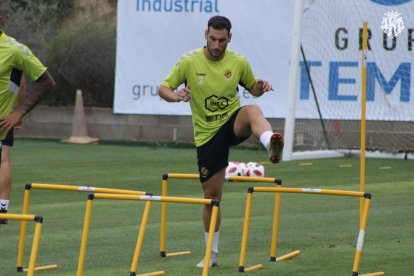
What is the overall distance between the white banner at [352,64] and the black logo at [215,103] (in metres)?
12.6

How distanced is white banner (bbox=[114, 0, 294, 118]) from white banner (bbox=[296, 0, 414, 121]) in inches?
64.2

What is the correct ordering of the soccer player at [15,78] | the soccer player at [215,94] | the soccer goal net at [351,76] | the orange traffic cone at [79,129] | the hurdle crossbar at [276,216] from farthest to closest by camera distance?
the orange traffic cone at [79,129] < the soccer goal net at [351,76] < the soccer player at [15,78] < the soccer player at [215,94] < the hurdle crossbar at [276,216]

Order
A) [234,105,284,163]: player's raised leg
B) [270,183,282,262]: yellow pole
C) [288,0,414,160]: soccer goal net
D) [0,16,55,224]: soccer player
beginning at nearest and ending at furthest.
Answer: [234,105,284,163]: player's raised leg < [0,16,55,224]: soccer player < [270,183,282,262]: yellow pole < [288,0,414,160]: soccer goal net

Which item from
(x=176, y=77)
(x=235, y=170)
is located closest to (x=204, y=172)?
(x=176, y=77)

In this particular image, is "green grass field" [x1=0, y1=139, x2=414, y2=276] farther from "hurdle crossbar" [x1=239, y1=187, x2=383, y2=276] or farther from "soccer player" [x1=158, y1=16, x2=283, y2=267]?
"soccer player" [x1=158, y1=16, x2=283, y2=267]

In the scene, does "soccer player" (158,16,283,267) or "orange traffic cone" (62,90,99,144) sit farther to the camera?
"orange traffic cone" (62,90,99,144)

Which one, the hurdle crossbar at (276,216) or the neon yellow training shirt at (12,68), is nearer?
the hurdle crossbar at (276,216)

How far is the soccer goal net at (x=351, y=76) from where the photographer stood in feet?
72.3

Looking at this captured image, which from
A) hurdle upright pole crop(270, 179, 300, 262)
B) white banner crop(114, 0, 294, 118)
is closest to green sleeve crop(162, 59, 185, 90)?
hurdle upright pole crop(270, 179, 300, 262)

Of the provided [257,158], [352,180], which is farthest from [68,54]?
[352,180]

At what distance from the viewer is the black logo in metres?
9.48

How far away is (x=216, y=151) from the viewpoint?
9555 millimetres

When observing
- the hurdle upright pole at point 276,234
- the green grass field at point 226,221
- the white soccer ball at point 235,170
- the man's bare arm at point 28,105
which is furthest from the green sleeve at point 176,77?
the white soccer ball at point 235,170

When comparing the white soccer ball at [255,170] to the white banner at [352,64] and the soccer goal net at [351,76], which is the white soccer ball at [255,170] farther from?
the white banner at [352,64]
